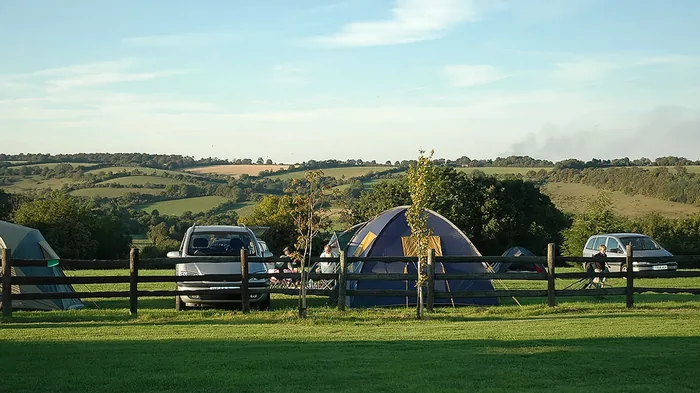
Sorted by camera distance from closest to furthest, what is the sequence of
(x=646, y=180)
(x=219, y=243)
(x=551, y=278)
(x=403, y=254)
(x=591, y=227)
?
(x=551, y=278) < (x=219, y=243) < (x=403, y=254) < (x=591, y=227) < (x=646, y=180)

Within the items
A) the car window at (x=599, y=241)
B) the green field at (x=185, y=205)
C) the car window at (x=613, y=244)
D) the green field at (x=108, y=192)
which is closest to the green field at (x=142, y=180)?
the green field at (x=108, y=192)

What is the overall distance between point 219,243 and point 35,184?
7273 cm

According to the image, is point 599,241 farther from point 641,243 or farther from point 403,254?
point 403,254

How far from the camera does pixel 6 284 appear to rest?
14.4m

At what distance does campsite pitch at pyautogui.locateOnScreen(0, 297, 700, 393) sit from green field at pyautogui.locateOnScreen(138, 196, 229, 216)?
54866 mm

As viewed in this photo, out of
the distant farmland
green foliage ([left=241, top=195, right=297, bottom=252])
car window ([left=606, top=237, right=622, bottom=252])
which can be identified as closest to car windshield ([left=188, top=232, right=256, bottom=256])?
car window ([left=606, top=237, right=622, bottom=252])

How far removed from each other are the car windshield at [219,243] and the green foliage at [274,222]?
89.4 ft

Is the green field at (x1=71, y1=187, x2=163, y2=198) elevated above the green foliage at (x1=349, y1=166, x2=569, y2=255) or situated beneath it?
elevated above

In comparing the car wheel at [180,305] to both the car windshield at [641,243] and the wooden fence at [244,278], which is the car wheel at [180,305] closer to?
the wooden fence at [244,278]

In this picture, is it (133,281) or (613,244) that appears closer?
(133,281)

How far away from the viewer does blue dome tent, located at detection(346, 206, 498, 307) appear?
1769 cm

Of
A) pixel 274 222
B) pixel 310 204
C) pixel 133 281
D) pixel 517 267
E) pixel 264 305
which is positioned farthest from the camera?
pixel 274 222

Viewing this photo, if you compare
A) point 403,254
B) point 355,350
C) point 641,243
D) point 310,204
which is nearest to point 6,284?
point 310,204

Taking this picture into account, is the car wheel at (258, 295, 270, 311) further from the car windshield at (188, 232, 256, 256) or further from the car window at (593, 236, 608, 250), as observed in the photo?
the car window at (593, 236, 608, 250)
